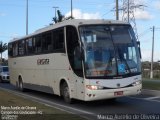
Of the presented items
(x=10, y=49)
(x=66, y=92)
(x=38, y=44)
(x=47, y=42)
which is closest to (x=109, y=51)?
(x=66, y=92)

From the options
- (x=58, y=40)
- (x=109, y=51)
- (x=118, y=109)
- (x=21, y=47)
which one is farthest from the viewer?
(x=21, y=47)

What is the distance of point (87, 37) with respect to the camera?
16.3 metres

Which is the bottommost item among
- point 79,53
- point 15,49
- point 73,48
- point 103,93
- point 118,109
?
point 118,109

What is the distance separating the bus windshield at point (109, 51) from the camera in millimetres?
15875

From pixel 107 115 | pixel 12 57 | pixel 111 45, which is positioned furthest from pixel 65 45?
pixel 12 57

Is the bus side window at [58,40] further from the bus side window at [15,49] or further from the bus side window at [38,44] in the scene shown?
the bus side window at [15,49]

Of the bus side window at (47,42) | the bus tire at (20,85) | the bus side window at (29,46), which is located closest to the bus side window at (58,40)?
the bus side window at (47,42)

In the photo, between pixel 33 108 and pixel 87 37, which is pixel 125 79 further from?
pixel 33 108

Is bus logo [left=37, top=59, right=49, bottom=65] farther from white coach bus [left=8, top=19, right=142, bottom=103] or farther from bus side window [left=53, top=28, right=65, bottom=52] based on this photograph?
bus side window [left=53, top=28, right=65, bottom=52]

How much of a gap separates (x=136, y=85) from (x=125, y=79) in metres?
0.61

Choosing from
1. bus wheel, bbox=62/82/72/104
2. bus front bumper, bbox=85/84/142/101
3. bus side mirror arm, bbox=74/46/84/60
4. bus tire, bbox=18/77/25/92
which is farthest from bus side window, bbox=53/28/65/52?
bus tire, bbox=18/77/25/92

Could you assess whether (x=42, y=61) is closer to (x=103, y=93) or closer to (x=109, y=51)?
(x=109, y=51)

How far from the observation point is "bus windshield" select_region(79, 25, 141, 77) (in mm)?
15875

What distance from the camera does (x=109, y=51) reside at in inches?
634
